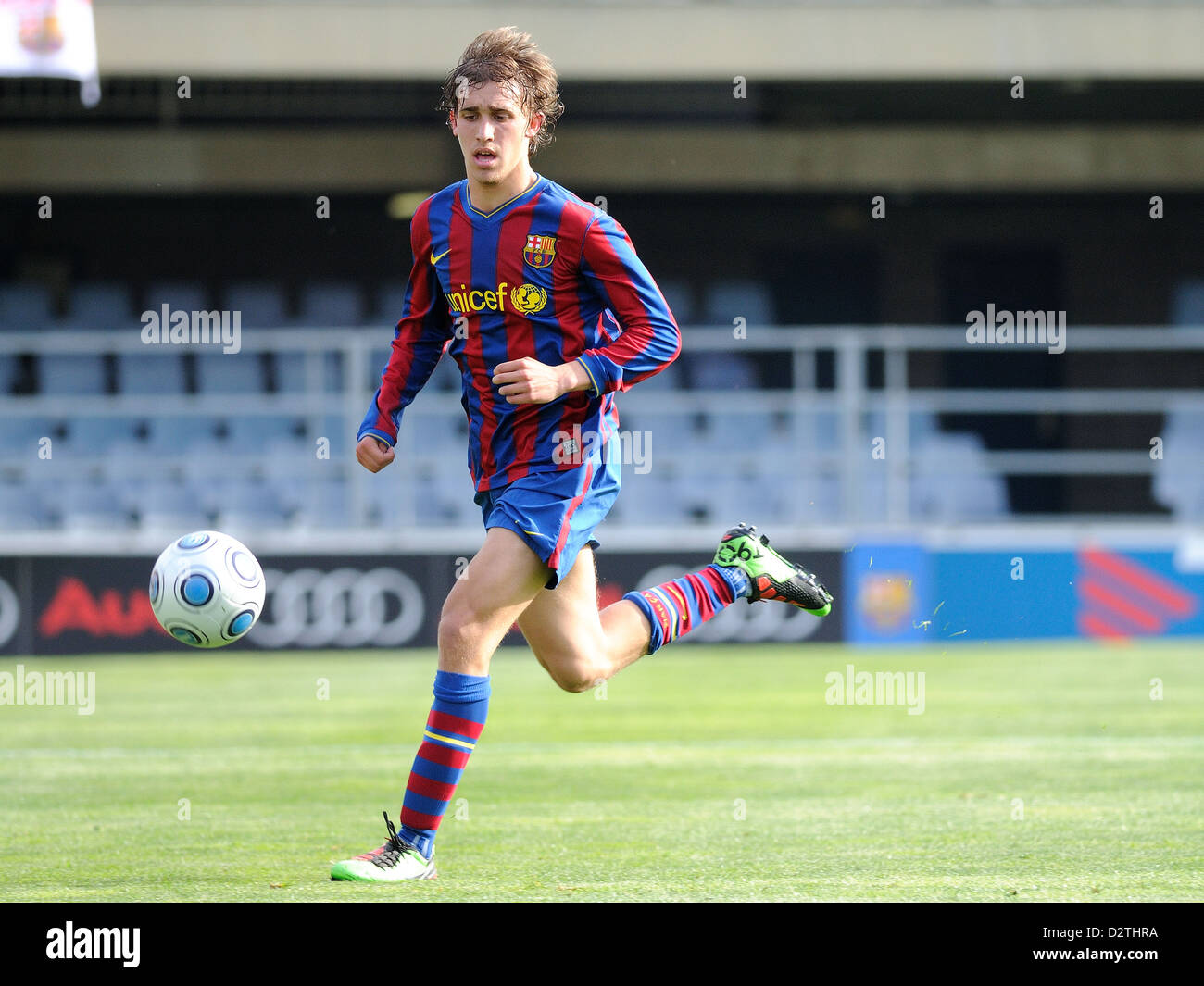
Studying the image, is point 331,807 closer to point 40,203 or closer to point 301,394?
point 301,394

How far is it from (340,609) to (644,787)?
7016 millimetres

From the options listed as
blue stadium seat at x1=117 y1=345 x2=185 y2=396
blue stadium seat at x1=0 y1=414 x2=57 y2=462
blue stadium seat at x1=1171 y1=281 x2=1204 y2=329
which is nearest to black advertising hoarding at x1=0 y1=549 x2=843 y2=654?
blue stadium seat at x1=0 y1=414 x2=57 y2=462

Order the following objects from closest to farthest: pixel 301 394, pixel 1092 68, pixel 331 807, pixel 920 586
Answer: pixel 331 807 < pixel 920 586 < pixel 1092 68 < pixel 301 394

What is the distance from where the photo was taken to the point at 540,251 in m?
5.07

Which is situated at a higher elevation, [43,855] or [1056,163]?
[1056,163]

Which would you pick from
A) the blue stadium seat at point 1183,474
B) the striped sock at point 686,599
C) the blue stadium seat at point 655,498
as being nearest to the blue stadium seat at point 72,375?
the blue stadium seat at point 655,498

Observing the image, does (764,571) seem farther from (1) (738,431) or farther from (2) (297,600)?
(1) (738,431)

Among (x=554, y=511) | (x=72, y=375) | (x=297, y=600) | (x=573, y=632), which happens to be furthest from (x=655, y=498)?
(x=554, y=511)

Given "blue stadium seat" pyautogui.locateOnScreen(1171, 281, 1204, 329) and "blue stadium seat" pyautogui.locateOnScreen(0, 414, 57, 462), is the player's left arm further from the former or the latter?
"blue stadium seat" pyautogui.locateOnScreen(1171, 281, 1204, 329)

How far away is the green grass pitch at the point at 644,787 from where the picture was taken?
4.89m

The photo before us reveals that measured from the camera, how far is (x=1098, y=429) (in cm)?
2031

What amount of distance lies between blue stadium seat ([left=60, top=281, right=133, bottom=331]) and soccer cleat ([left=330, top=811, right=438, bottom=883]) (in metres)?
14.9
